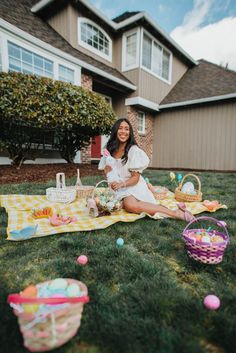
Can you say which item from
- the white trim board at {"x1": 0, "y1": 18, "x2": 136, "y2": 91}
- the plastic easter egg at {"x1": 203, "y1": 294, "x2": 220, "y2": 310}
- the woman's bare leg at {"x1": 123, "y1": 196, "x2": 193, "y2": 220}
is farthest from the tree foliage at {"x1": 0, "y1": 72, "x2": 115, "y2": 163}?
the plastic easter egg at {"x1": 203, "y1": 294, "x2": 220, "y2": 310}

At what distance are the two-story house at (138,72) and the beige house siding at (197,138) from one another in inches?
1.5

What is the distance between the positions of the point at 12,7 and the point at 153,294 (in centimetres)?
964

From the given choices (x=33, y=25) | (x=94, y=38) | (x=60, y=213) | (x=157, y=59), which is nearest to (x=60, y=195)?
(x=60, y=213)

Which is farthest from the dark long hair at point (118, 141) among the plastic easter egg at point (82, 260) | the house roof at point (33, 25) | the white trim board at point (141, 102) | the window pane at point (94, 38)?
the window pane at point (94, 38)

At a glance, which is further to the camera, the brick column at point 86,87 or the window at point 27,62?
the brick column at point 86,87

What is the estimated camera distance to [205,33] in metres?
25.2

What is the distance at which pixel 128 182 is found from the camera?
9.36ft

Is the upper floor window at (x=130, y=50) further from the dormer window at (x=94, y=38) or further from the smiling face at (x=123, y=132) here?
the smiling face at (x=123, y=132)

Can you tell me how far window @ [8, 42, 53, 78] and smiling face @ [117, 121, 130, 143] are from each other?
514 cm

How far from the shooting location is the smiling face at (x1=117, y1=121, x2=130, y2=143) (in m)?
2.93

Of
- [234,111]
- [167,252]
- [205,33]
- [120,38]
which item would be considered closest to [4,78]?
[167,252]

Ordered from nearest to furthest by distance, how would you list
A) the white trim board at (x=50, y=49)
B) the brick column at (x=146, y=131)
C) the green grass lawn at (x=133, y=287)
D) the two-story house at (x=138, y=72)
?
the green grass lawn at (x=133, y=287) → the white trim board at (x=50, y=49) → the two-story house at (x=138, y=72) → the brick column at (x=146, y=131)

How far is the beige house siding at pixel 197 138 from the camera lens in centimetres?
923

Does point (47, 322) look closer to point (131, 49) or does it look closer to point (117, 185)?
point (117, 185)
